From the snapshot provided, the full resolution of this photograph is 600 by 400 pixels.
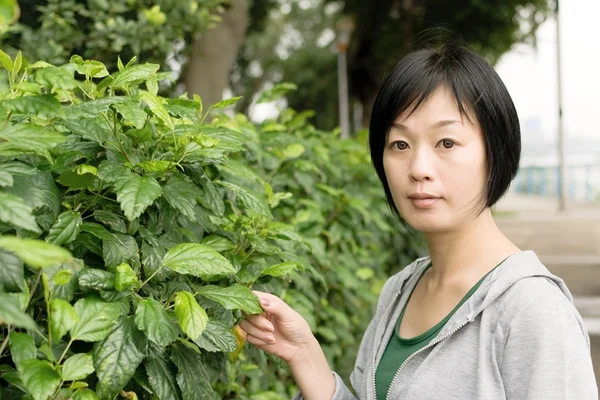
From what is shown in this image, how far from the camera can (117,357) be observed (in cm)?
125

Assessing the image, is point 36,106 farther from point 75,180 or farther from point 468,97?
point 468,97

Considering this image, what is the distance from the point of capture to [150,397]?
1474 mm

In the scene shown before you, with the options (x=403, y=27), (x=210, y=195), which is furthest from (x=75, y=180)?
(x=403, y=27)

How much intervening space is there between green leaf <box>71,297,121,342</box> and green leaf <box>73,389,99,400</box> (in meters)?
0.09

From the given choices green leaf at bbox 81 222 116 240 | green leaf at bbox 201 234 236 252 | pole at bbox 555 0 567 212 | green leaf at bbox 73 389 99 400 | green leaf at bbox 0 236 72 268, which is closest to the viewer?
green leaf at bbox 0 236 72 268

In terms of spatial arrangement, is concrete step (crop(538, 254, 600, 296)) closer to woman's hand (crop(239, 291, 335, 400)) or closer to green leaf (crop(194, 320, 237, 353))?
woman's hand (crop(239, 291, 335, 400))

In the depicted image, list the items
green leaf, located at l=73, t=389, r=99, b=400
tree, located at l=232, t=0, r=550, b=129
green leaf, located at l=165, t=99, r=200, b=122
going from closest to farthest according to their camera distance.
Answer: green leaf, located at l=73, t=389, r=99, b=400 → green leaf, located at l=165, t=99, r=200, b=122 → tree, located at l=232, t=0, r=550, b=129

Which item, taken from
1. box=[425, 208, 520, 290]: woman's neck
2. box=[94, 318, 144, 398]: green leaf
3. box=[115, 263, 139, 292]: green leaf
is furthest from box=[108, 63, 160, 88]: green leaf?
box=[425, 208, 520, 290]: woman's neck

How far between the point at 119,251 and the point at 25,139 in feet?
1.06

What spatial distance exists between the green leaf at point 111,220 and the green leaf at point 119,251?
16mm

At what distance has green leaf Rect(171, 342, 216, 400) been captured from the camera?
140cm

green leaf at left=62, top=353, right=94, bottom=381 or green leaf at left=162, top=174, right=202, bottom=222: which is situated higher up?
green leaf at left=162, top=174, right=202, bottom=222

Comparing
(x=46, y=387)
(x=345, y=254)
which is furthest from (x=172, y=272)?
(x=345, y=254)

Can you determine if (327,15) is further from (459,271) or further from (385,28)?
(459,271)
